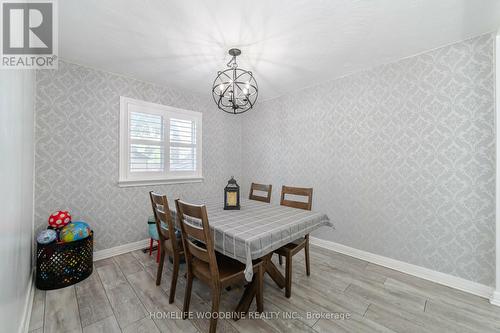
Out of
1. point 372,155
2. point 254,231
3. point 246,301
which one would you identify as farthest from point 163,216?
point 372,155

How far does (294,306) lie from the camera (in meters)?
1.75

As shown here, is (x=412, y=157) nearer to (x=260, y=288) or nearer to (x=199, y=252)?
(x=260, y=288)

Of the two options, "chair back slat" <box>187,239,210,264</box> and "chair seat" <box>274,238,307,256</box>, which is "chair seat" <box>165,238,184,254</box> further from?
"chair seat" <box>274,238,307,256</box>

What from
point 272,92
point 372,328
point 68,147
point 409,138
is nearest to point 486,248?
point 409,138

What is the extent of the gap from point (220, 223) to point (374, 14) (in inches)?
84.0

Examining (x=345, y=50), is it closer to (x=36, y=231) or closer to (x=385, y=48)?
(x=385, y=48)

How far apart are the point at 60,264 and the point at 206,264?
5.24ft

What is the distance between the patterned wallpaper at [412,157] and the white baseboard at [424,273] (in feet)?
0.19

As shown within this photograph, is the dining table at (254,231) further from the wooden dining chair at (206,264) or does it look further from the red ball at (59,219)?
the red ball at (59,219)

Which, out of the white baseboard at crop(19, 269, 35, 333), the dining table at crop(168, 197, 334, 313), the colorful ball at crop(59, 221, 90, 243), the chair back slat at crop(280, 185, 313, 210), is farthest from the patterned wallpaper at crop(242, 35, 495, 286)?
the white baseboard at crop(19, 269, 35, 333)

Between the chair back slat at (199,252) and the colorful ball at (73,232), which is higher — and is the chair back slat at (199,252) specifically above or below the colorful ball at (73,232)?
above

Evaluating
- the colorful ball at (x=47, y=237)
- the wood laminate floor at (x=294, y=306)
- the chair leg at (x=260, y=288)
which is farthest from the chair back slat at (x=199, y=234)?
the colorful ball at (x=47, y=237)

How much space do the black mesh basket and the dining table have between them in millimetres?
1114

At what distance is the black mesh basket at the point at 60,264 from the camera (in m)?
1.94
